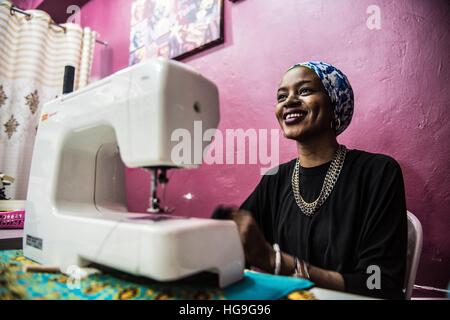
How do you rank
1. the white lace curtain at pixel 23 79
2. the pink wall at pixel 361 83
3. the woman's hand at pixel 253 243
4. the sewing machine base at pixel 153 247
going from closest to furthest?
the sewing machine base at pixel 153 247 → the woman's hand at pixel 253 243 → the pink wall at pixel 361 83 → the white lace curtain at pixel 23 79

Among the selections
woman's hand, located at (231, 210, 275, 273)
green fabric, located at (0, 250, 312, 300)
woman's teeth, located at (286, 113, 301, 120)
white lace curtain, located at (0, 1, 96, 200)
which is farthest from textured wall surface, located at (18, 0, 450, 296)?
white lace curtain, located at (0, 1, 96, 200)

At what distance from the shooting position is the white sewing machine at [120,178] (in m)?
0.47

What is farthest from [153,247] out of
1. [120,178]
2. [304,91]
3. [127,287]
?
[304,91]

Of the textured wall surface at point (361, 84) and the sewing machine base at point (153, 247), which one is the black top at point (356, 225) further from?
the sewing machine base at point (153, 247)

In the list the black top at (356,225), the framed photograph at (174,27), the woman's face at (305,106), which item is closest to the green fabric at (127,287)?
the black top at (356,225)

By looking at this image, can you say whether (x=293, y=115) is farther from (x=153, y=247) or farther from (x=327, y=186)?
(x=153, y=247)

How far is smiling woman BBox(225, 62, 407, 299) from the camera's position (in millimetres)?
655

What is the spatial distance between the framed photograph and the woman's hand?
1031 millimetres

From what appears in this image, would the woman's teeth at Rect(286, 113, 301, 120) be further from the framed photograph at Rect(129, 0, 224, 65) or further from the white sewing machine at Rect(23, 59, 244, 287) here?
the framed photograph at Rect(129, 0, 224, 65)

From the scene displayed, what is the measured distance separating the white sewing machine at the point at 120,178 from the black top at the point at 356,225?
37 cm

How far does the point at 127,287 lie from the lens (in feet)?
1.61
